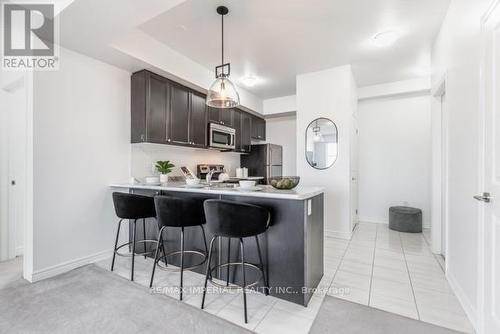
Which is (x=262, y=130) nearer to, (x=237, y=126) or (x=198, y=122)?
(x=237, y=126)

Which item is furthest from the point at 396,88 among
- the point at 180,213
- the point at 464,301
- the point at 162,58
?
the point at 180,213

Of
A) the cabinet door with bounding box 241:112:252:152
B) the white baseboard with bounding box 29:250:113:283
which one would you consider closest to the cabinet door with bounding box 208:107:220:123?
the cabinet door with bounding box 241:112:252:152

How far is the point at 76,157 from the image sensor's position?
262 centimetres

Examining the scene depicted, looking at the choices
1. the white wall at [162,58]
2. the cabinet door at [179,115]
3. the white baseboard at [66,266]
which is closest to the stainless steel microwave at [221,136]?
the cabinet door at [179,115]

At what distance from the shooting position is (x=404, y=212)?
402 centimetres

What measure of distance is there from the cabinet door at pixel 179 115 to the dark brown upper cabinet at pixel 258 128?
81.9 inches

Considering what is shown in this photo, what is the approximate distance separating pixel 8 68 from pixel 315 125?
4.06 metres

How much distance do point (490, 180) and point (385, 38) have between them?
2184mm

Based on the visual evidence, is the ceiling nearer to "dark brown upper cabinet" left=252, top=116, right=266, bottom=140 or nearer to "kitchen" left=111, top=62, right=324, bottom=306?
"kitchen" left=111, top=62, right=324, bottom=306

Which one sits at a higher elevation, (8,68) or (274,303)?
(8,68)

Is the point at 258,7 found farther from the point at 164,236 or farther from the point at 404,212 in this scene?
the point at 404,212

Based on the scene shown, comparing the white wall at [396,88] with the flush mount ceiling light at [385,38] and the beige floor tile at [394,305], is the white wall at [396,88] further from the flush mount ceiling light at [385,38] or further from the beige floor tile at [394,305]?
the beige floor tile at [394,305]

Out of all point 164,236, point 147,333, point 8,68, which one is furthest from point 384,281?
point 8,68

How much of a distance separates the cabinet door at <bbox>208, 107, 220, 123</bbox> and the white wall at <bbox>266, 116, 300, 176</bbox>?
2202 millimetres
